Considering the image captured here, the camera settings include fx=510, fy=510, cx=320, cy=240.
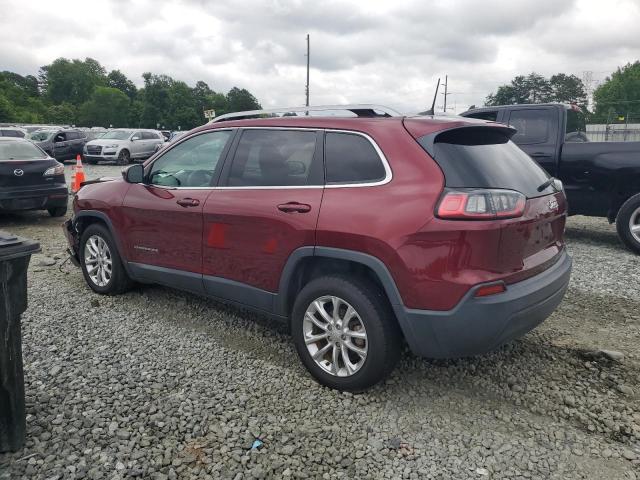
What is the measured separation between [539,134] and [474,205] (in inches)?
217

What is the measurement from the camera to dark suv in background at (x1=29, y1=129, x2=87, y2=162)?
22562mm

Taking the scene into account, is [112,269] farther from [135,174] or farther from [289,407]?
[289,407]

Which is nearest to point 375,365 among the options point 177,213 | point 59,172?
point 177,213

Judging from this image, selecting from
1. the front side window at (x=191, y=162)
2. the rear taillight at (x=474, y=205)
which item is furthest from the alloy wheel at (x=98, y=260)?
the rear taillight at (x=474, y=205)

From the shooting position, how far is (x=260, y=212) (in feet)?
11.3

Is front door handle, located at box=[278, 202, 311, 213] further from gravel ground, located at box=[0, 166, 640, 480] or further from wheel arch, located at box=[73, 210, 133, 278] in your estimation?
wheel arch, located at box=[73, 210, 133, 278]

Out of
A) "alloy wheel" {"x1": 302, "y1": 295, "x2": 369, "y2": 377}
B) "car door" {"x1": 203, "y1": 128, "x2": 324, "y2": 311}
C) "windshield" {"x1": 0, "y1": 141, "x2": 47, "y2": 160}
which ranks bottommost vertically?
"alloy wheel" {"x1": 302, "y1": 295, "x2": 369, "y2": 377}

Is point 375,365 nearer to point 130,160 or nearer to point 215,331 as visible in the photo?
point 215,331

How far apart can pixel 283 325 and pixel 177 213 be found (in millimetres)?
1266

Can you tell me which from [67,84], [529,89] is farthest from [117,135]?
[67,84]

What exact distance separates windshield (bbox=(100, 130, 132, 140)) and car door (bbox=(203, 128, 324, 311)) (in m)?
21.0

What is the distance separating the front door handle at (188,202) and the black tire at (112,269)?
1115mm

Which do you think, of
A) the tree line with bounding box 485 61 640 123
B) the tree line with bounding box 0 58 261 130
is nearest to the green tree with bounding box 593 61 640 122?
the tree line with bounding box 485 61 640 123

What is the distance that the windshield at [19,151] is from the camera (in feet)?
27.6
